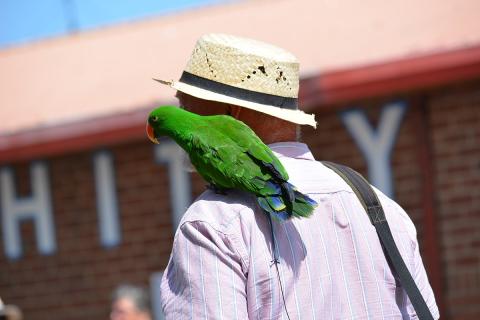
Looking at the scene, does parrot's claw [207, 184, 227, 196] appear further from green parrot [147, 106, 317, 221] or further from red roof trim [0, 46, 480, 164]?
red roof trim [0, 46, 480, 164]

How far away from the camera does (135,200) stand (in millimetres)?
7398

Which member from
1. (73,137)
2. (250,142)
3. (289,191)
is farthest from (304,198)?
(73,137)

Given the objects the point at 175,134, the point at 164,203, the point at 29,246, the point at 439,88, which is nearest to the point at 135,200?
the point at 164,203

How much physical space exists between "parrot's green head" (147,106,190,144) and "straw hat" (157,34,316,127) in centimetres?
7

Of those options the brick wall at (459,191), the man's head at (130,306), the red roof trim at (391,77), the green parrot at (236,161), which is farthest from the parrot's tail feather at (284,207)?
the brick wall at (459,191)

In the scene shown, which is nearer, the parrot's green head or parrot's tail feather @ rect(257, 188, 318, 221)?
parrot's tail feather @ rect(257, 188, 318, 221)

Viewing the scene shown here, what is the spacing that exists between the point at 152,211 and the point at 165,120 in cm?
503

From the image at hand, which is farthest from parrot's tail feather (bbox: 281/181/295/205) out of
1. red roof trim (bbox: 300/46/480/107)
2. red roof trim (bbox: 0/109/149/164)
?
red roof trim (bbox: 0/109/149/164)

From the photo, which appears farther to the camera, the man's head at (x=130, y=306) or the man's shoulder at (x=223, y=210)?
the man's head at (x=130, y=306)

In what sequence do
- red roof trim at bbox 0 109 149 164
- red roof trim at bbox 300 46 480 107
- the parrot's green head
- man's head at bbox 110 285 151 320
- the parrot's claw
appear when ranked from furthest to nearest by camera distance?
red roof trim at bbox 0 109 149 164, red roof trim at bbox 300 46 480 107, man's head at bbox 110 285 151 320, the parrot's green head, the parrot's claw

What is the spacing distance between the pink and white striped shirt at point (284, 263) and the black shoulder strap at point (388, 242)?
0.02 metres

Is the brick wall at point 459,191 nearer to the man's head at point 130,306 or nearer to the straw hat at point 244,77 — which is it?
the man's head at point 130,306

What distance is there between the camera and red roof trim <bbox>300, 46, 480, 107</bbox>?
605cm

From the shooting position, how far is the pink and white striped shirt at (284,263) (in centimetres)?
202
